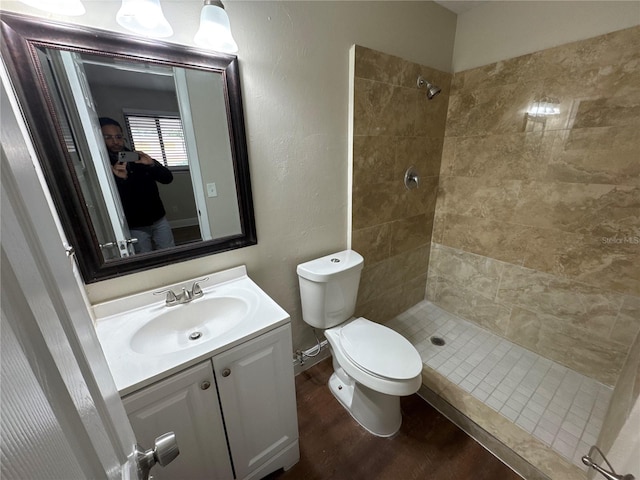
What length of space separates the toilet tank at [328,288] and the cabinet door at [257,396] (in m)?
0.41

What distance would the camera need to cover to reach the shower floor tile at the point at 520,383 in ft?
4.54

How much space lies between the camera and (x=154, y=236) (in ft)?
3.63

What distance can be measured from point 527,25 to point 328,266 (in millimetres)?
1837

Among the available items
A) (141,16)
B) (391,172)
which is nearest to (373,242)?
(391,172)

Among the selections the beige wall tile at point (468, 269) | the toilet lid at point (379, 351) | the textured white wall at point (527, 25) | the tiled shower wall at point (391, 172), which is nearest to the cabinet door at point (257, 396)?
the toilet lid at point (379, 351)

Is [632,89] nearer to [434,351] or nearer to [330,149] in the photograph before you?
[330,149]

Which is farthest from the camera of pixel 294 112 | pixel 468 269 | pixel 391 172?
pixel 468 269

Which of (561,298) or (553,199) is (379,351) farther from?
(553,199)

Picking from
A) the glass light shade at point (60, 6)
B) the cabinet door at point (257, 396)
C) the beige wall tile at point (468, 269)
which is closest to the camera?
the glass light shade at point (60, 6)

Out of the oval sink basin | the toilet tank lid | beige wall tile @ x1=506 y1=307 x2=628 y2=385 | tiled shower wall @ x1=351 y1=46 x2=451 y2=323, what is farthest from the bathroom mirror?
beige wall tile @ x1=506 y1=307 x2=628 y2=385

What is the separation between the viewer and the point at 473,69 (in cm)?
182

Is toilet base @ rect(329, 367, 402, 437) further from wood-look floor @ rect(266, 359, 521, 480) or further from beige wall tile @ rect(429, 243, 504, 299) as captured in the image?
beige wall tile @ rect(429, 243, 504, 299)

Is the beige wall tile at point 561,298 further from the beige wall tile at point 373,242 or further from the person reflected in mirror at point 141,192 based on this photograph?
the person reflected in mirror at point 141,192

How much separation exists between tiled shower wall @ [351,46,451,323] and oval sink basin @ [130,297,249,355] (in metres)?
0.88
